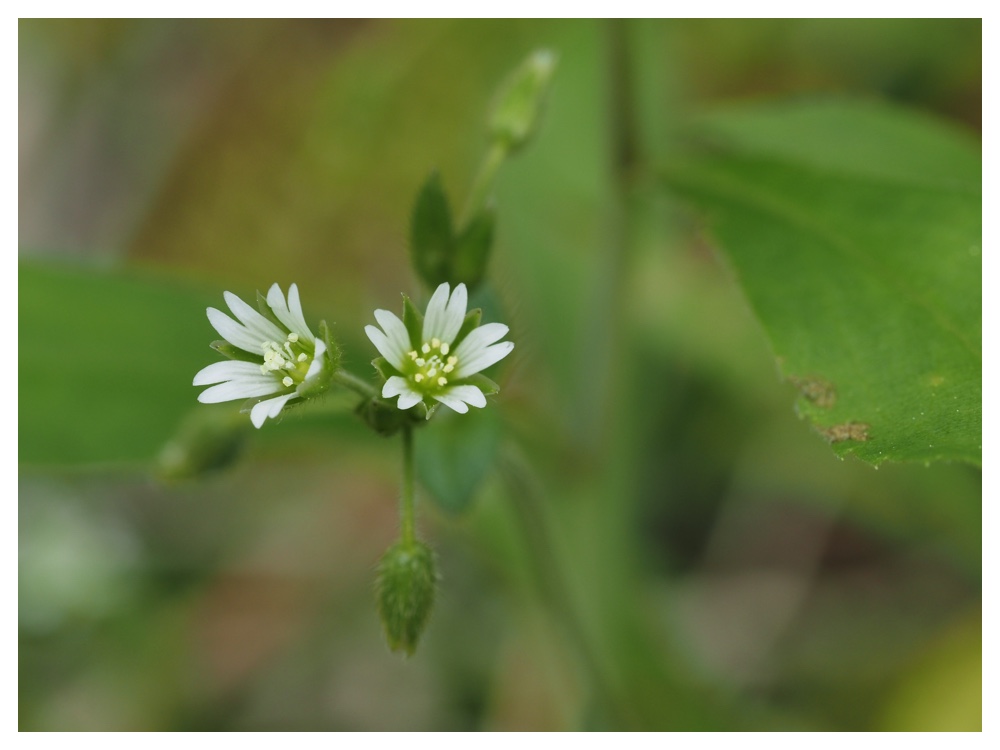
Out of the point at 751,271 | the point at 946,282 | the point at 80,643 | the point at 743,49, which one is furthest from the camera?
the point at 743,49

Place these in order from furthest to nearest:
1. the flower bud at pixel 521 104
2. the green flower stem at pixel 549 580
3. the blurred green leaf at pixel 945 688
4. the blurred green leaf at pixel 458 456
Result: the blurred green leaf at pixel 945 688 < the green flower stem at pixel 549 580 < the flower bud at pixel 521 104 < the blurred green leaf at pixel 458 456

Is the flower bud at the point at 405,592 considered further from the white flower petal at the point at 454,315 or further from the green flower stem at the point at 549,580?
the green flower stem at the point at 549,580

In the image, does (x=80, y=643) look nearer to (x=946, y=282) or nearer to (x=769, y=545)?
(x=769, y=545)

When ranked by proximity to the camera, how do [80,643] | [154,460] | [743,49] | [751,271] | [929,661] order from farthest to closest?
[743,49] < [80,643] < [929,661] < [154,460] < [751,271]

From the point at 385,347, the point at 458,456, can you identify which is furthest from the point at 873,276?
the point at 385,347

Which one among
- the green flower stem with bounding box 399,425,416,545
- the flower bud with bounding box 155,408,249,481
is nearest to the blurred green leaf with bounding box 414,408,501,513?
the green flower stem with bounding box 399,425,416,545

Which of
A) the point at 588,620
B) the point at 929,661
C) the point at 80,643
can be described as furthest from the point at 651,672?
the point at 80,643

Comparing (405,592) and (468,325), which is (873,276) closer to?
(468,325)

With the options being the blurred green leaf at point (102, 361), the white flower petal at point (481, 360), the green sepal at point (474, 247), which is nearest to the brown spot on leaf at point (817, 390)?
the white flower petal at point (481, 360)

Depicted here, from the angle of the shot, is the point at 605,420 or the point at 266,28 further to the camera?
the point at 266,28
